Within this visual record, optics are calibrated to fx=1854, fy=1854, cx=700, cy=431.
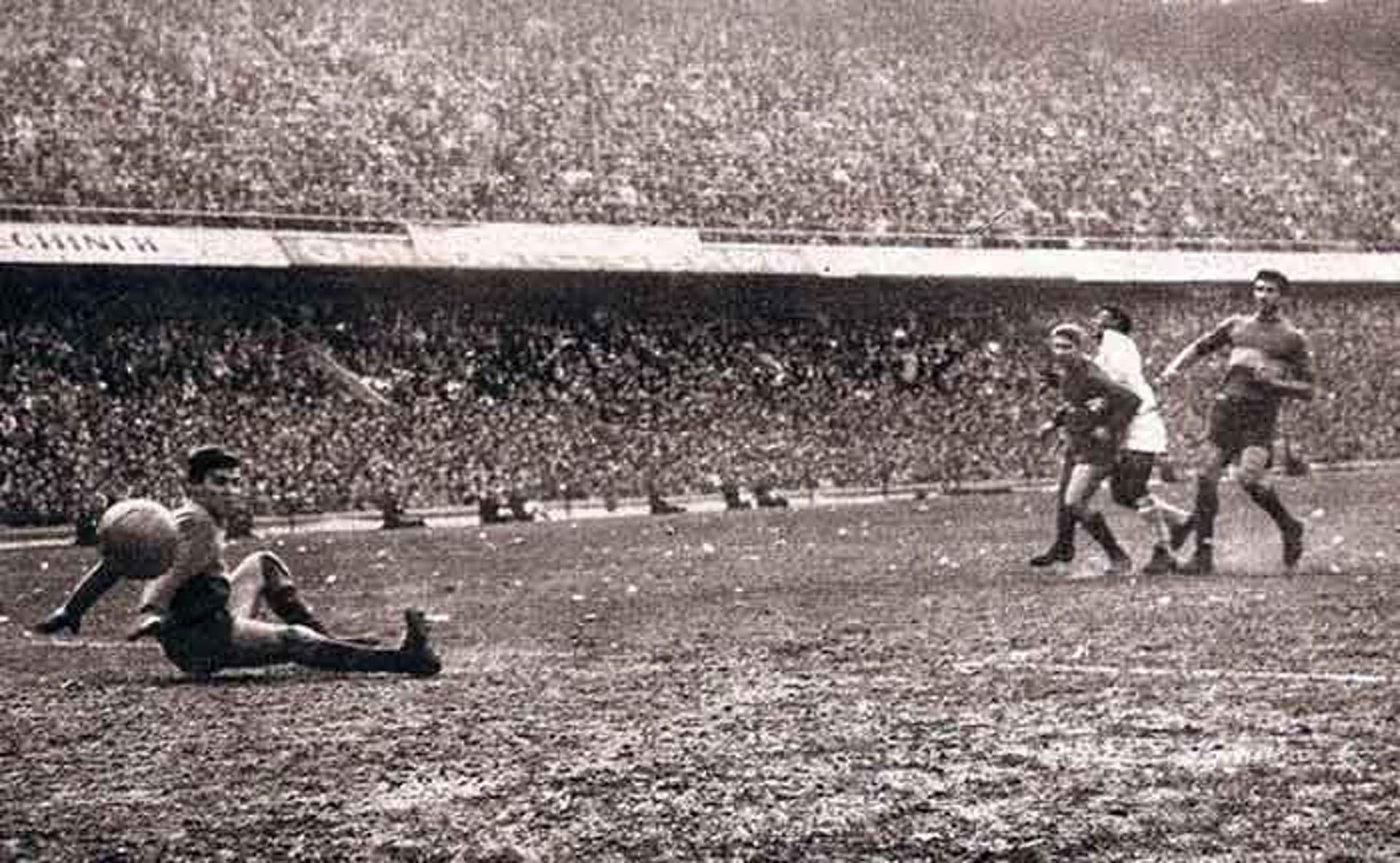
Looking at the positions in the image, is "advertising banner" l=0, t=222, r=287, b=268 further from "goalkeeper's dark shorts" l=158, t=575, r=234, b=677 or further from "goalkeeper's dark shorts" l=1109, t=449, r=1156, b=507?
"goalkeeper's dark shorts" l=158, t=575, r=234, b=677

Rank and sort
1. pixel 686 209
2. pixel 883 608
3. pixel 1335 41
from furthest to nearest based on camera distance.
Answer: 1. pixel 1335 41
2. pixel 686 209
3. pixel 883 608

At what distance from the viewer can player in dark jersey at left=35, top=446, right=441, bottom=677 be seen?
8664mm

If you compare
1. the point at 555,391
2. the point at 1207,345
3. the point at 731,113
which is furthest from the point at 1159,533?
the point at 731,113

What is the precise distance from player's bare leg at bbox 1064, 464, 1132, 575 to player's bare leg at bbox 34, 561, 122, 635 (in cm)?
662

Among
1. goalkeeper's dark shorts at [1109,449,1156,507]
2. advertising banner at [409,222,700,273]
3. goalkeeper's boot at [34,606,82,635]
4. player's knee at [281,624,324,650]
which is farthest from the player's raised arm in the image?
advertising banner at [409,222,700,273]

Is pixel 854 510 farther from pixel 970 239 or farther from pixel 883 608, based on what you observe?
pixel 883 608

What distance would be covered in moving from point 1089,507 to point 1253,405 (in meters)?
1.37

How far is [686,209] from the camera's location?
36.3m

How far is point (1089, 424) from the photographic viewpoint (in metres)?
13.4

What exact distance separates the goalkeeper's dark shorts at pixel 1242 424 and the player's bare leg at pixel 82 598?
7.70m

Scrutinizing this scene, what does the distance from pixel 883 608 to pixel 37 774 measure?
6251mm

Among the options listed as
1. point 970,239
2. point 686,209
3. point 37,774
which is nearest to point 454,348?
point 686,209

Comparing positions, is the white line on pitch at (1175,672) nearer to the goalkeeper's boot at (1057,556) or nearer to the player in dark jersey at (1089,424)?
the player in dark jersey at (1089,424)

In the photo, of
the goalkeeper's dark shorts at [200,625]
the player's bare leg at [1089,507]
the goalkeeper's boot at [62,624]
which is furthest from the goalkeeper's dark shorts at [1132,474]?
the goalkeeper's boot at [62,624]
